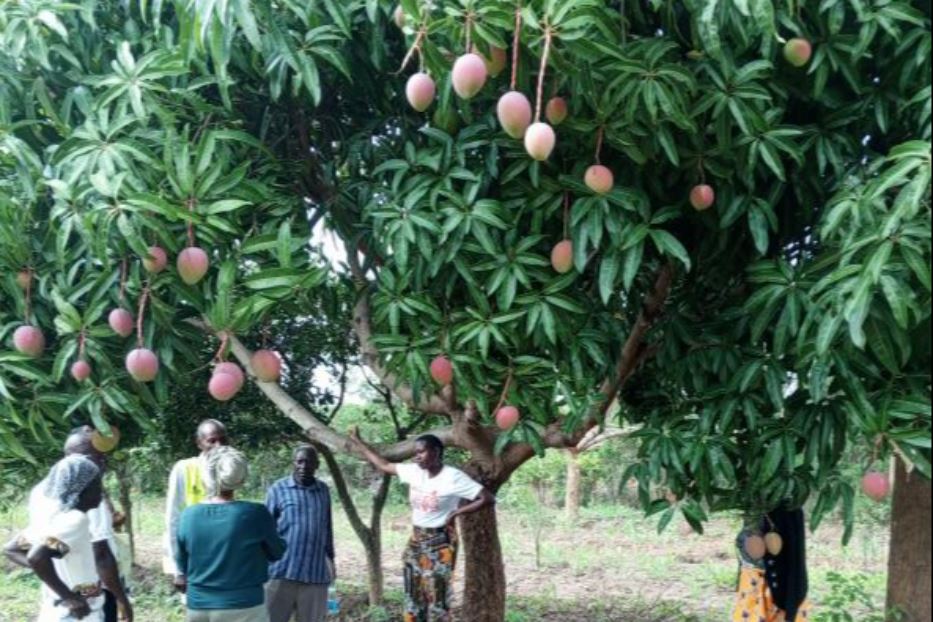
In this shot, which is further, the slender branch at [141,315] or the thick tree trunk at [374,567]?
the thick tree trunk at [374,567]

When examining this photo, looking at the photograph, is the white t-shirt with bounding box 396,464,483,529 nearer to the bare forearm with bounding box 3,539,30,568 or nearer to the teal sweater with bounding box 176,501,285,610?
the teal sweater with bounding box 176,501,285,610

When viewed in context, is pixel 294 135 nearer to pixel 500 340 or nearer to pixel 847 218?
pixel 500 340

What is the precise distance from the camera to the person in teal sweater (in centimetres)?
322

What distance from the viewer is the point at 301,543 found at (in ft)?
13.6

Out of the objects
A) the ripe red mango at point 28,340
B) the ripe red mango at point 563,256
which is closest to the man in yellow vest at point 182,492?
the ripe red mango at point 28,340

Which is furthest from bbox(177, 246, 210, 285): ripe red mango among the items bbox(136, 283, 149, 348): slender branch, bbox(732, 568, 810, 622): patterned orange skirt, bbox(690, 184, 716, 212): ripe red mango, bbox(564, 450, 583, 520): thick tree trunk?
bbox(564, 450, 583, 520): thick tree trunk

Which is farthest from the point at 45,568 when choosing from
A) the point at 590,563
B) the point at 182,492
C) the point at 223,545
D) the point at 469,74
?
the point at 590,563

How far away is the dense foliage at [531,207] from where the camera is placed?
2600 millimetres

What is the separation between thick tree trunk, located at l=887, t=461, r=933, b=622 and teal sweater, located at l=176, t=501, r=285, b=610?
1914 mm

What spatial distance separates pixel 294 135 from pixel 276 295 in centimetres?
98

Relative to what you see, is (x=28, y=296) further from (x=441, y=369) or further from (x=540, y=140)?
(x=540, y=140)

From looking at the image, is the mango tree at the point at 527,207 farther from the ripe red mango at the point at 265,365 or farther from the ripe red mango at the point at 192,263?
the ripe red mango at the point at 265,365

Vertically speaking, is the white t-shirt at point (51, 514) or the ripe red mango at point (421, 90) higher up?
the ripe red mango at point (421, 90)

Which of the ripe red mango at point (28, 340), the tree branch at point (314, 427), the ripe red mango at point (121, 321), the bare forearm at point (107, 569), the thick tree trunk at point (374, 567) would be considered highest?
the ripe red mango at point (121, 321)
